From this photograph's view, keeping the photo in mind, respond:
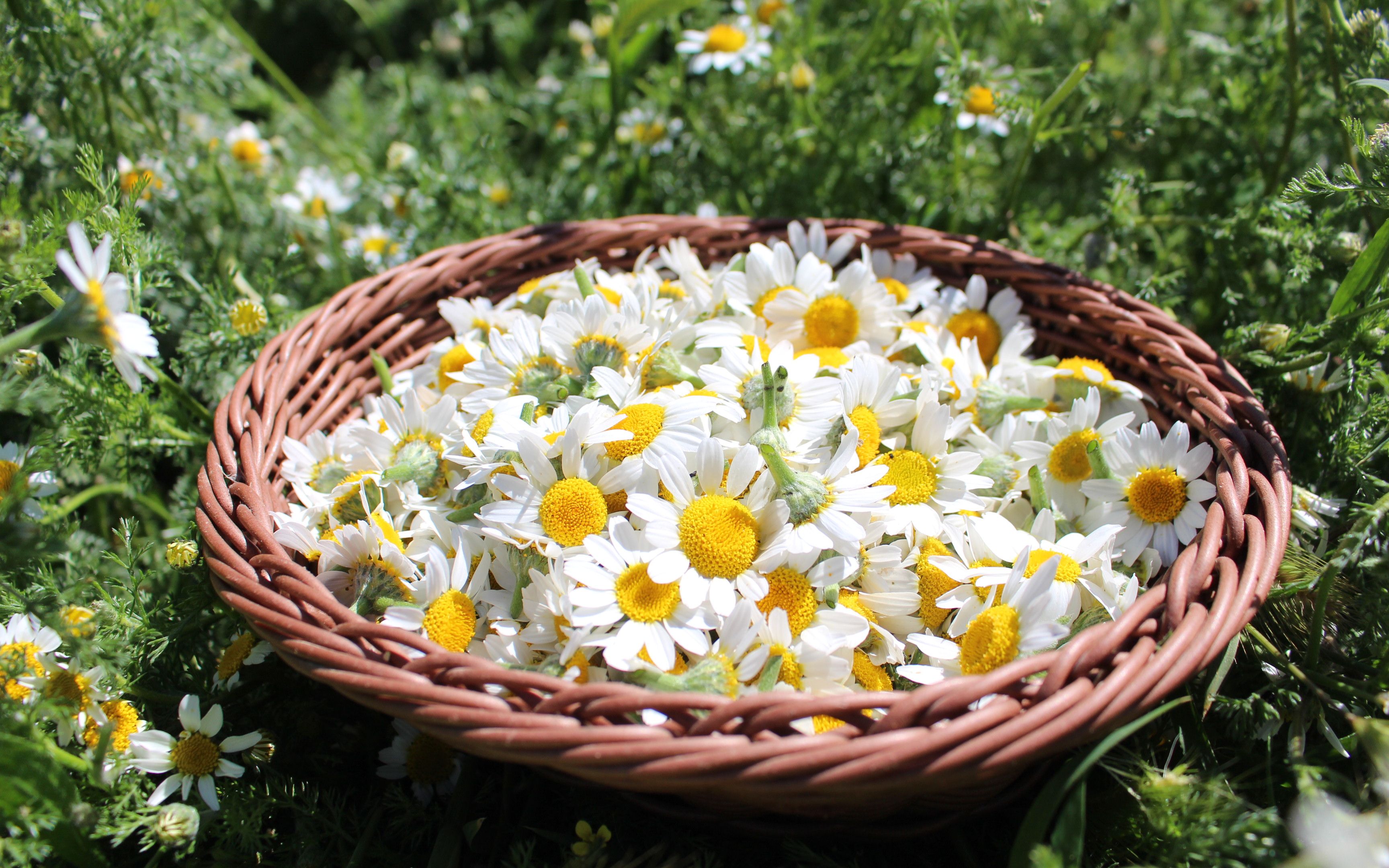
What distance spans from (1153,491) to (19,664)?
55.3 inches

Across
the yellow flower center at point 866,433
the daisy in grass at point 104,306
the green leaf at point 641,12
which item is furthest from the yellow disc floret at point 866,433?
the green leaf at point 641,12

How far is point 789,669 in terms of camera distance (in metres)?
1.01

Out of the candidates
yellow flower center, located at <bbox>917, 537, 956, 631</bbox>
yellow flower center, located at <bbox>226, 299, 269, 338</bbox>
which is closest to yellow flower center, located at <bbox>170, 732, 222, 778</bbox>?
yellow flower center, located at <bbox>226, 299, 269, 338</bbox>

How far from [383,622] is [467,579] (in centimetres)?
12

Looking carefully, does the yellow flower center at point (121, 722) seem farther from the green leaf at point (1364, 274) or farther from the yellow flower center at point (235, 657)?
the green leaf at point (1364, 274)

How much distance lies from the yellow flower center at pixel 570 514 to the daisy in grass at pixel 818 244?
2.17ft

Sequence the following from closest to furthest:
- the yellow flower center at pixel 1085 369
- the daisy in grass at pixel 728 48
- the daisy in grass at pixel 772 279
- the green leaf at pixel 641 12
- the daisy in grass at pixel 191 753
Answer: the daisy in grass at pixel 191 753 → the yellow flower center at pixel 1085 369 → the daisy in grass at pixel 772 279 → the green leaf at pixel 641 12 → the daisy in grass at pixel 728 48

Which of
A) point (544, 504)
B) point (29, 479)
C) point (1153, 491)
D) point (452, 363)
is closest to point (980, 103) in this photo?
point (1153, 491)

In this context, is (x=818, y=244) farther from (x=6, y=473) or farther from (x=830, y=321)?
(x=6, y=473)

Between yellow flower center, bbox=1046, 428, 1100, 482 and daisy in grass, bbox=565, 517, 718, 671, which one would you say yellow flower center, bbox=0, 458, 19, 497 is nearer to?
daisy in grass, bbox=565, 517, 718, 671

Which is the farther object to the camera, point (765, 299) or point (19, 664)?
point (765, 299)

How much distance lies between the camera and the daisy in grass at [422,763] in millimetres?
1155

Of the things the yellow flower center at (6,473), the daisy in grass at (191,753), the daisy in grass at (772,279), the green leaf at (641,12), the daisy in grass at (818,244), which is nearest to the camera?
the daisy in grass at (191,753)

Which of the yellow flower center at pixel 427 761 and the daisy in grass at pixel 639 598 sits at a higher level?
the daisy in grass at pixel 639 598
